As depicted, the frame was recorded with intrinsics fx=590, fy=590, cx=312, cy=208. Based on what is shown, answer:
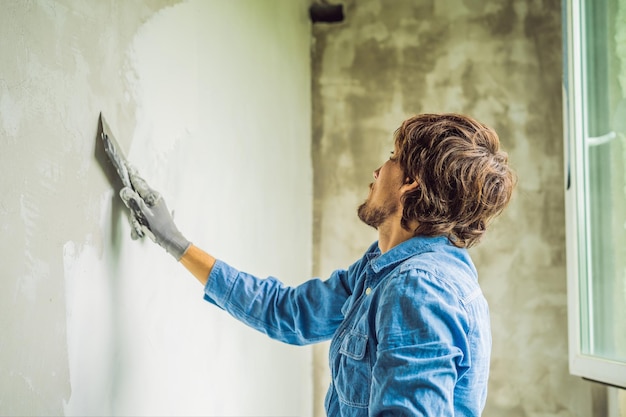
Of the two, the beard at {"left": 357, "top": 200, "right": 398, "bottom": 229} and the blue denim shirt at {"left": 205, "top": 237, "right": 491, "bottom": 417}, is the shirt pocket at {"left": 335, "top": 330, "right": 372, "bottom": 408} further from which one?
the beard at {"left": 357, "top": 200, "right": 398, "bottom": 229}

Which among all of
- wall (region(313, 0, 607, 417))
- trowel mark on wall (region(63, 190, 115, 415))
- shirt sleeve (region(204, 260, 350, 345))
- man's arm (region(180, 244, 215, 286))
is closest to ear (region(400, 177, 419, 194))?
shirt sleeve (region(204, 260, 350, 345))

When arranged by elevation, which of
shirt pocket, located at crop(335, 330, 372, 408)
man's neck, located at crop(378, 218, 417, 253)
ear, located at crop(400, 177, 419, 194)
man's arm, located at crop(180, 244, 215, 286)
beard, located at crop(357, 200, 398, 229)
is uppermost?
ear, located at crop(400, 177, 419, 194)

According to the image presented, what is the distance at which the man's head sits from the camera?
42.4 inches

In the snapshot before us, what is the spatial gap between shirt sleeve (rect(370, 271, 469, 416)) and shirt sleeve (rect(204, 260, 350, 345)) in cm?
41

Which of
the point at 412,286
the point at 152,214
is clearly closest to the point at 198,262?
the point at 152,214

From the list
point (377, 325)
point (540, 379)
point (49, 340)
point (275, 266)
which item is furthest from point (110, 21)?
point (540, 379)

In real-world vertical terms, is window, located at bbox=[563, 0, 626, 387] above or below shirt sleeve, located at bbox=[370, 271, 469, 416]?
above

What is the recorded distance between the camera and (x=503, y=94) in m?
2.74

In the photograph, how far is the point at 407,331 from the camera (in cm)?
91

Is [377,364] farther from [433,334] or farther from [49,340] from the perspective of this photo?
[49,340]

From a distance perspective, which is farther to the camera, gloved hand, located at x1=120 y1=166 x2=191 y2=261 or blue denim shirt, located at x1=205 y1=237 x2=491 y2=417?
gloved hand, located at x1=120 y1=166 x2=191 y2=261

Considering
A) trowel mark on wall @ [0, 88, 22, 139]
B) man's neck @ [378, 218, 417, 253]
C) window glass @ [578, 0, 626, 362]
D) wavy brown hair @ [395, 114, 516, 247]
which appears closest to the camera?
trowel mark on wall @ [0, 88, 22, 139]

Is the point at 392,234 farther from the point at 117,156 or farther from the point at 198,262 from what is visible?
the point at 117,156

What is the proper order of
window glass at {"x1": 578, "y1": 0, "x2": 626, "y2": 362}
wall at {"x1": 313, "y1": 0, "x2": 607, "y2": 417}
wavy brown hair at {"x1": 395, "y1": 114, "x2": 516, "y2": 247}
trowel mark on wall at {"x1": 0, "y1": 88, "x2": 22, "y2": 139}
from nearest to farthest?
trowel mark on wall at {"x1": 0, "y1": 88, "x2": 22, "y2": 139}
wavy brown hair at {"x1": 395, "y1": 114, "x2": 516, "y2": 247}
window glass at {"x1": 578, "y1": 0, "x2": 626, "y2": 362}
wall at {"x1": 313, "y1": 0, "x2": 607, "y2": 417}
